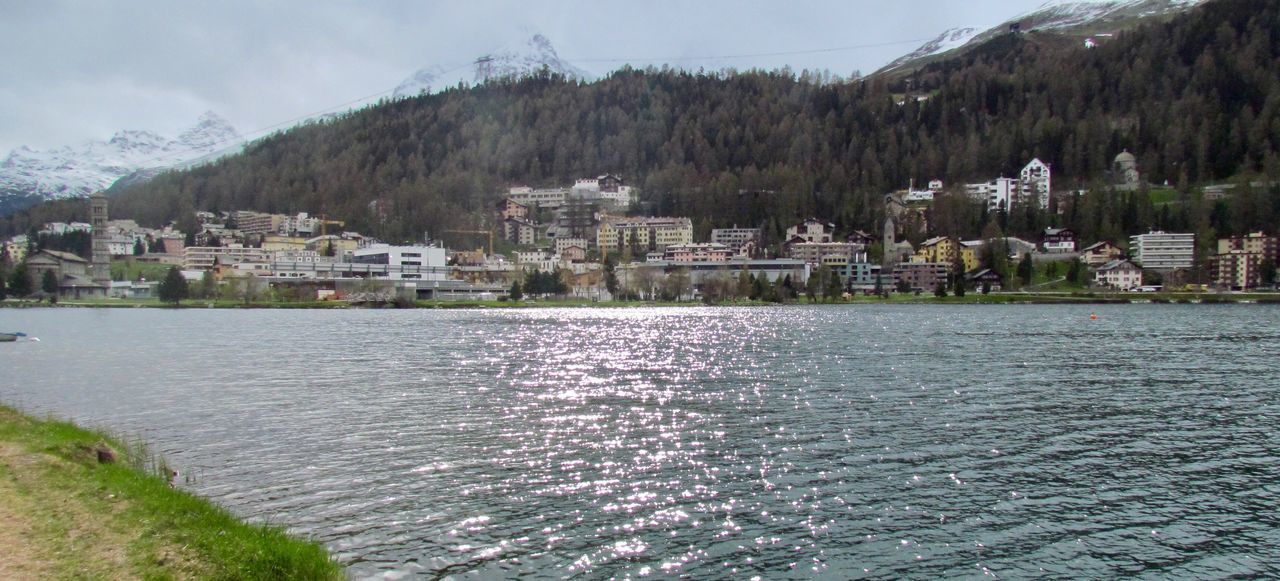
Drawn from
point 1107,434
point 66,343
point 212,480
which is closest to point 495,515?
point 212,480

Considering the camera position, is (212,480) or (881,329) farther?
(881,329)

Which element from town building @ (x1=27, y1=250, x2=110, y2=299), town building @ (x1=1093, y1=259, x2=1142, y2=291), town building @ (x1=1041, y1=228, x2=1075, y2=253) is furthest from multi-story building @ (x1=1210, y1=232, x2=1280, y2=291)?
town building @ (x1=27, y1=250, x2=110, y2=299)

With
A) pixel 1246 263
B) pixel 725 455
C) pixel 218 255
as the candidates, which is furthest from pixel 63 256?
pixel 1246 263

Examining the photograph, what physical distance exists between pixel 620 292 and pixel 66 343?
107063 millimetres

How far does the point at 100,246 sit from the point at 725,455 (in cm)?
18756

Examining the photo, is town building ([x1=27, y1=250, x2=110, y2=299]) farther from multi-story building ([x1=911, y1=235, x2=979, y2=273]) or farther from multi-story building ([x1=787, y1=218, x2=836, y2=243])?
multi-story building ([x1=911, y1=235, x2=979, y2=273])

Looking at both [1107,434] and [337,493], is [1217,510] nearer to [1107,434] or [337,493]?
[1107,434]

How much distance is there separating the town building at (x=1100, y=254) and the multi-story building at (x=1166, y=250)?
12.0 feet

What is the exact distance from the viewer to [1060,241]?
165500mm

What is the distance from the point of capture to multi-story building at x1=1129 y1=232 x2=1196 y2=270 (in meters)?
152

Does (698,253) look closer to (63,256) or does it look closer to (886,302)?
(886,302)

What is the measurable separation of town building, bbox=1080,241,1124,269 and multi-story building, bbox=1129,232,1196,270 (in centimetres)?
365

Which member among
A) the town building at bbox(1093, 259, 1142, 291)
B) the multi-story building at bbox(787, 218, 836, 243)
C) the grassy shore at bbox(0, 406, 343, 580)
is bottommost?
the grassy shore at bbox(0, 406, 343, 580)

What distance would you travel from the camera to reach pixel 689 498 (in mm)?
15992
